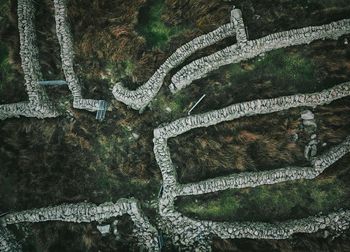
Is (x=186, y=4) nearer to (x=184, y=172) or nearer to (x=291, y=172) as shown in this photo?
(x=184, y=172)

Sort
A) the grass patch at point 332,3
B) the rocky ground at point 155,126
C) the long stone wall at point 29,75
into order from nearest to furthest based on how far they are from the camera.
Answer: the grass patch at point 332,3, the rocky ground at point 155,126, the long stone wall at point 29,75

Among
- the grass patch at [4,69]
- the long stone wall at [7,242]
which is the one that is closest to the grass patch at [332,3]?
the grass patch at [4,69]

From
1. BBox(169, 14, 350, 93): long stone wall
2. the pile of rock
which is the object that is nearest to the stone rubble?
the pile of rock

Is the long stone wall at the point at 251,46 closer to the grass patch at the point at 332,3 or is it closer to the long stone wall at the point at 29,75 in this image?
the grass patch at the point at 332,3

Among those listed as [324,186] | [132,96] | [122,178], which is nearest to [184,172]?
[122,178]

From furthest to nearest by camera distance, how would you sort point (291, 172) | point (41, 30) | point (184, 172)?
point (41, 30) < point (184, 172) < point (291, 172)

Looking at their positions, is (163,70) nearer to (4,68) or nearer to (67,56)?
(67,56)

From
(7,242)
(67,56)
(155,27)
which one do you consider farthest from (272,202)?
(7,242)
